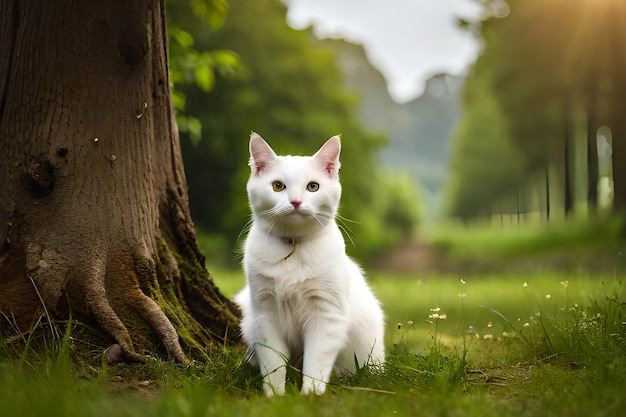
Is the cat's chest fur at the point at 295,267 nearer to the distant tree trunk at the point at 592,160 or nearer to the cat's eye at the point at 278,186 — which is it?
the cat's eye at the point at 278,186

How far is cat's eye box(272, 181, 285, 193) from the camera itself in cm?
370

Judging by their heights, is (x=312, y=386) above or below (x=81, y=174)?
below

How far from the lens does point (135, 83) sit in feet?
13.9

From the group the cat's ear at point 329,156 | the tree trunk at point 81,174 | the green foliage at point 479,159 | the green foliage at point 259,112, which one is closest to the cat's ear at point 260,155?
the cat's ear at point 329,156

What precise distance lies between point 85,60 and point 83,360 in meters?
1.87

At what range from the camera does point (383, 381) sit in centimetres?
342

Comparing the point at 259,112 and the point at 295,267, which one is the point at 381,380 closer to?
the point at 295,267

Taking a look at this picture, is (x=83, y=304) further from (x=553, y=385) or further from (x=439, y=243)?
(x=439, y=243)

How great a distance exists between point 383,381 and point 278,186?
1.23 m

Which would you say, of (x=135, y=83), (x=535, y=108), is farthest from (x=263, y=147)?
(x=535, y=108)

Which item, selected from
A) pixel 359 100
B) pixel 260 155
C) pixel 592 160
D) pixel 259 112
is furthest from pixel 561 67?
pixel 260 155

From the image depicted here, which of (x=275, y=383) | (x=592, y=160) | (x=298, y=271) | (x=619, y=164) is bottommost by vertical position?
(x=275, y=383)

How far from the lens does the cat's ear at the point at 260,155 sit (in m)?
3.81

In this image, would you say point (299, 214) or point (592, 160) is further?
point (592, 160)
